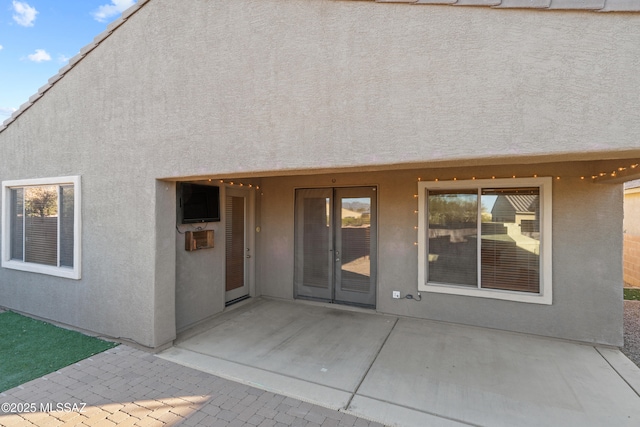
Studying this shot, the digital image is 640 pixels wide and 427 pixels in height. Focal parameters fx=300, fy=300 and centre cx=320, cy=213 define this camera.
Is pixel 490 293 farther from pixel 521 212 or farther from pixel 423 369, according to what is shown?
pixel 423 369

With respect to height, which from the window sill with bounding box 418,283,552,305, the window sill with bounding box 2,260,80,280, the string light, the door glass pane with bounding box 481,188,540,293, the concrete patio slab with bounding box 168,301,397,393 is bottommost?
the concrete patio slab with bounding box 168,301,397,393

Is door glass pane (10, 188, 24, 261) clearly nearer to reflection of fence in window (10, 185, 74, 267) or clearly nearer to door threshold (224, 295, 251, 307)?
reflection of fence in window (10, 185, 74, 267)

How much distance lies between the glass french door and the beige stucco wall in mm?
519

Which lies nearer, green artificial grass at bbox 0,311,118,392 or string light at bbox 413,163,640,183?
string light at bbox 413,163,640,183

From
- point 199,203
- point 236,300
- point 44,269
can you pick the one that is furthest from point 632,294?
point 44,269

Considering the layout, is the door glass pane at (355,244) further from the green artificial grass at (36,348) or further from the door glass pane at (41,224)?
the door glass pane at (41,224)

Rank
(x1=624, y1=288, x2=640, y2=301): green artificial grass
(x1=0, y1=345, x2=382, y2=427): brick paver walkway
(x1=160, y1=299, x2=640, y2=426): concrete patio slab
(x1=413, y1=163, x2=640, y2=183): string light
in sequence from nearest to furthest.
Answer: (x1=0, y1=345, x2=382, y2=427): brick paver walkway
(x1=160, y1=299, x2=640, y2=426): concrete patio slab
(x1=413, y1=163, x2=640, y2=183): string light
(x1=624, y1=288, x2=640, y2=301): green artificial grass

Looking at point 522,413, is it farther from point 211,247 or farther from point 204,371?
point 211,247

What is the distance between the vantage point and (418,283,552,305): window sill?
16.0ft

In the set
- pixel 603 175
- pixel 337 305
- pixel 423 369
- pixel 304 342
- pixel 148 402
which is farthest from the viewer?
pixel 337 305

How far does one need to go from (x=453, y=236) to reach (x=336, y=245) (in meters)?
2.33

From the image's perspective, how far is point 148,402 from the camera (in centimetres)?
326

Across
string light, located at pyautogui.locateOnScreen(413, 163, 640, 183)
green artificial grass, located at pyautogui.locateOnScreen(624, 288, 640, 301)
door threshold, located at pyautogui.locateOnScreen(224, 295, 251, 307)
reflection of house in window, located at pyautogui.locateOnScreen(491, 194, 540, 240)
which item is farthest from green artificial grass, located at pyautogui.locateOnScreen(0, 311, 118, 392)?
green artificial grass, located at pyautogui.locateOnScreen(624, 288, 640, 301)

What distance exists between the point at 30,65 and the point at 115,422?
14.7 m
